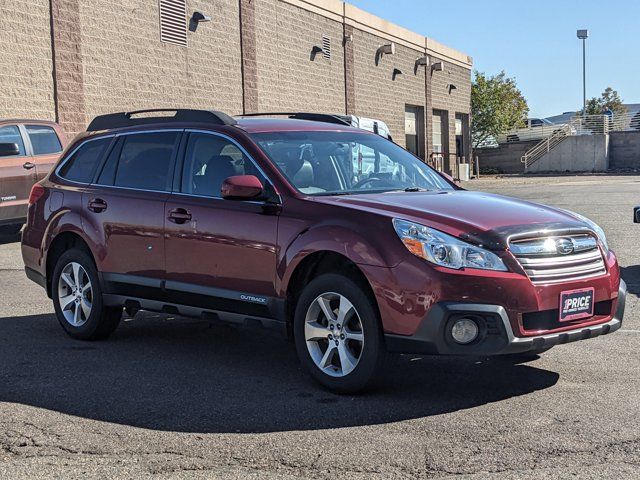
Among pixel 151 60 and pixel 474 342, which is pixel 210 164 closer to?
pixel 474 342

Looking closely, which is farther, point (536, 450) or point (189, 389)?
point (189, 389)

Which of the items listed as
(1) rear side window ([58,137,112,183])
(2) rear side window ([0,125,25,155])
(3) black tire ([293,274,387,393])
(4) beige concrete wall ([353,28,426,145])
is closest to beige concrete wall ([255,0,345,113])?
(4) beige concrete wall ([353,28,426,145])

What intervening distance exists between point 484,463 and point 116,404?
242cm

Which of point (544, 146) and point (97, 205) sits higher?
point (544, 146)

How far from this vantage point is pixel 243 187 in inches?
231

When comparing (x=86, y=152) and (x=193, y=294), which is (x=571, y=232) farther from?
(x=86, y=152)

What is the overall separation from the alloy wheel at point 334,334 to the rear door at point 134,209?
1587mm

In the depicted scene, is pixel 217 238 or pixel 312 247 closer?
pixel 312 247

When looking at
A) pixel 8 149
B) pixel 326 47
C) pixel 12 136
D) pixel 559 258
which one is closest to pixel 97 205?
pixel 559 258

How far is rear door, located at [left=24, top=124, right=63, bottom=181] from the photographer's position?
1475 centimetres

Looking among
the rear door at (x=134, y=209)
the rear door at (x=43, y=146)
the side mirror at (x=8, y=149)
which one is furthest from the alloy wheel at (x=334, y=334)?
the rear door at (x=43, y=146)

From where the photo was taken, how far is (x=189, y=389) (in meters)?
5.78

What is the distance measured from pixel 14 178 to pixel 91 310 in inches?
313

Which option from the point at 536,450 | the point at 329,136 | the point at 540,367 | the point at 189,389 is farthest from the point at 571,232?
the point at 189,389
